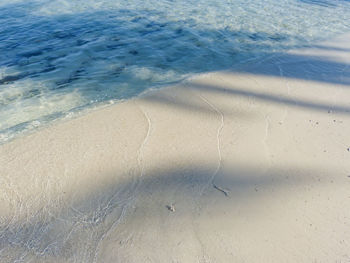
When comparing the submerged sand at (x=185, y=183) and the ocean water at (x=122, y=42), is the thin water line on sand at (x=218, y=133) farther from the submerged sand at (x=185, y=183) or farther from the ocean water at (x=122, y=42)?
the ocean water at (x=122, y=42)

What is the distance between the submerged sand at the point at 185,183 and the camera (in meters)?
2.58

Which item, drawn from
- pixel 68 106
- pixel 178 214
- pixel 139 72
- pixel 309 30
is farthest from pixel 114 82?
pixel 309 30

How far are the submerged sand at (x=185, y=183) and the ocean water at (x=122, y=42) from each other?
Result: 0.91m

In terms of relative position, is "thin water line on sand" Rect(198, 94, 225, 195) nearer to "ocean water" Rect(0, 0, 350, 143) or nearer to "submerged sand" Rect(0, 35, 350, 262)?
"submerged sand" Rect(0, 35, 350, 262)

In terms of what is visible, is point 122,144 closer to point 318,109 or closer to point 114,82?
point 114,82

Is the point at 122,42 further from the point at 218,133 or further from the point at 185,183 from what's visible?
the point at 185,183

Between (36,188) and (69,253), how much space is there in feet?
3.52

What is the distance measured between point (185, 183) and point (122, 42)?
18.8 feet

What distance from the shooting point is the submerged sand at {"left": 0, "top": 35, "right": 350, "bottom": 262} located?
2582mm

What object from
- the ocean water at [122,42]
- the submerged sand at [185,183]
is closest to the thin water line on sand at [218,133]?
the submerged sand at [185,183]

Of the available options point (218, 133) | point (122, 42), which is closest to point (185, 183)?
point (218, 133)

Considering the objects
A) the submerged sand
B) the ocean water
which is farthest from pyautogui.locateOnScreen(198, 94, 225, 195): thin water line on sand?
the ocean water

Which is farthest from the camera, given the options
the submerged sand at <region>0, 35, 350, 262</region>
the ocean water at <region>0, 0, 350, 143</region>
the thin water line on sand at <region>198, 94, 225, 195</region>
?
the ocean water at <region>0, 0, 350, 143</region>

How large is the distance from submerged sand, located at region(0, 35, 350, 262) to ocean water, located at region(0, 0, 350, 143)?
0.91 meters
